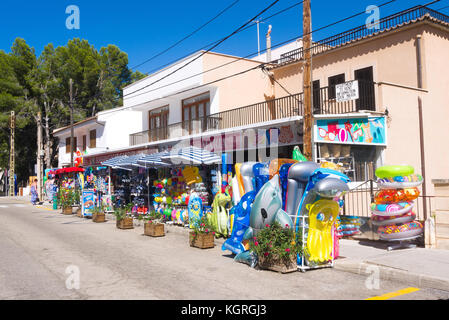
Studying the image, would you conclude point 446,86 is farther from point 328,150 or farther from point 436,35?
point 328,150

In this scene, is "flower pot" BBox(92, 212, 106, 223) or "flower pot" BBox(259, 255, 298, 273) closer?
"flower pot" BBox(259, 255, 298, 273)

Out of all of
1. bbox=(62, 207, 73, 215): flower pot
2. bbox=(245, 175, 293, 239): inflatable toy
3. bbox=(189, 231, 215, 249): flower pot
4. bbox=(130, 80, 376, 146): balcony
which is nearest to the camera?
bbox=(245, 175, 293, 239): inflatable toy

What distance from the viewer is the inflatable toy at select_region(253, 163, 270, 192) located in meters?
9.84

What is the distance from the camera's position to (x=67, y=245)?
36.4 feet

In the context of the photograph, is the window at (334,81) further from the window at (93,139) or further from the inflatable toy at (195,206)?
the window at (93,139)

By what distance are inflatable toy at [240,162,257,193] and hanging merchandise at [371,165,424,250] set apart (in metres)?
3.09

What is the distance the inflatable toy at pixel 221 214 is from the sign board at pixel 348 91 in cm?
533

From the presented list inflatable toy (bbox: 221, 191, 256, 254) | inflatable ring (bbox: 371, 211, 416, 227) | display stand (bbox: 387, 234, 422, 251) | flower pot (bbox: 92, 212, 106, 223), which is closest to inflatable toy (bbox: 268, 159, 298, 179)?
inflatable toy (bbox: 221, 191, 256, 254)

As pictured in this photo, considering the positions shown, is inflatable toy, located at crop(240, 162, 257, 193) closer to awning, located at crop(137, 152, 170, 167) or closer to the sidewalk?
the sidewalk

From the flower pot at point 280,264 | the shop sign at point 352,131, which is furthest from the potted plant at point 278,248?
the shop sign at point 352,131

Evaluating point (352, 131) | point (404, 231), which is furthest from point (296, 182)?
point (352, 131)

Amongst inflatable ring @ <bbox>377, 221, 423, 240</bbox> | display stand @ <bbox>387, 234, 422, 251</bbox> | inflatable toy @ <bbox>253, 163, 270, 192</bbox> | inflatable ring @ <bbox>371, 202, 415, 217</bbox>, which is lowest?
display stand @ <bbox>387, 234, 422, 251</bbox>

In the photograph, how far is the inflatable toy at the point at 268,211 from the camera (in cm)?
817

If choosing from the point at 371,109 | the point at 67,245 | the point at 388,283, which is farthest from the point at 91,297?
the point at 371,109
